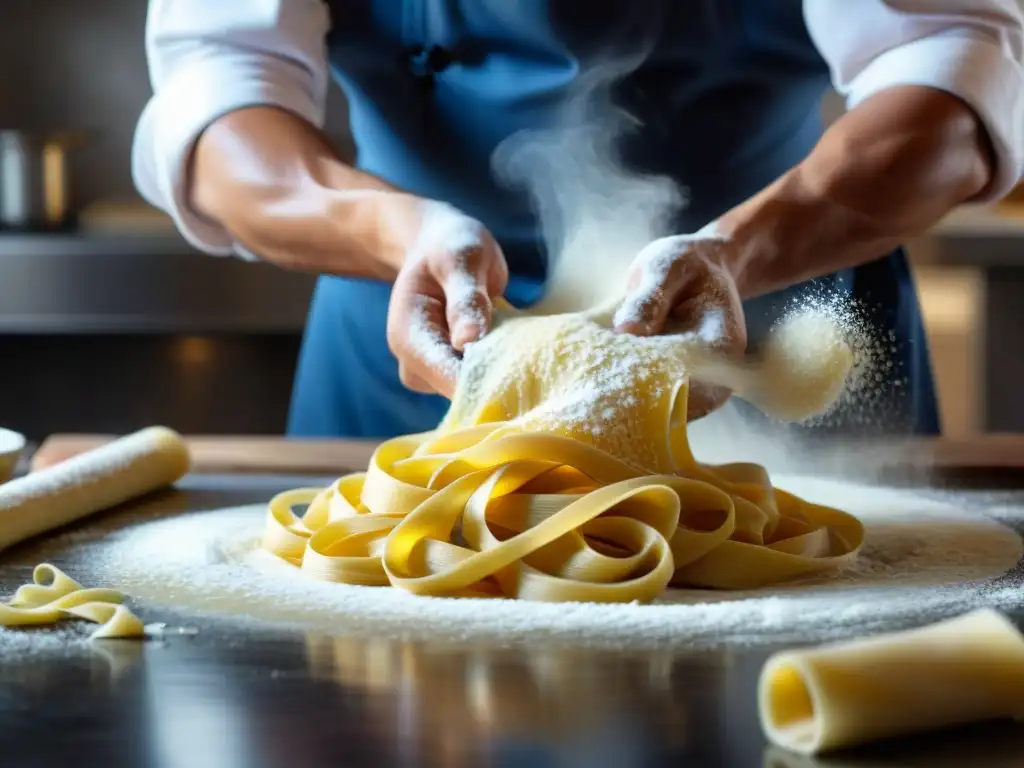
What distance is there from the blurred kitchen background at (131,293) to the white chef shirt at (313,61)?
3.49 feet

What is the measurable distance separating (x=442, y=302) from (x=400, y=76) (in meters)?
0.55

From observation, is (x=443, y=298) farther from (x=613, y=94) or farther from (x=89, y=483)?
(x=613, y=94)

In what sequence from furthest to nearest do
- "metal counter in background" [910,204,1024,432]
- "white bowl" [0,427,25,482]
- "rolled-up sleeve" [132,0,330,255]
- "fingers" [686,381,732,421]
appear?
"metal counter in background" [910,204,1024,432]
"rolled-up sleeve" [132,0,330,255]
"white bowl" [0,427,25,482]
"fingers" [686,381,732,421]

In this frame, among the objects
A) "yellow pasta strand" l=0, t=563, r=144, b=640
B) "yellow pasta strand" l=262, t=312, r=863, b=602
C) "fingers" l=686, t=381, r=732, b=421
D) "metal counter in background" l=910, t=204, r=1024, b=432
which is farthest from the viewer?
"metal counter in background" l=910, t=204, r=1024, b=432

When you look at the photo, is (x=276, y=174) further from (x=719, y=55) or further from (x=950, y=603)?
(x=950, y=603)

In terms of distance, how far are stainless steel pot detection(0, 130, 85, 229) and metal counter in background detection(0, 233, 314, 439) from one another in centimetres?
13

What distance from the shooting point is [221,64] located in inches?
71.0

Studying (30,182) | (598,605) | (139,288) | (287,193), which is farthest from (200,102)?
(30,182)

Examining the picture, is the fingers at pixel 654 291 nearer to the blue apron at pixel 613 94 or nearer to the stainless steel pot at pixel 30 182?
the blue apron at pixel 613 94

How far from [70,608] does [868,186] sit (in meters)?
0.97

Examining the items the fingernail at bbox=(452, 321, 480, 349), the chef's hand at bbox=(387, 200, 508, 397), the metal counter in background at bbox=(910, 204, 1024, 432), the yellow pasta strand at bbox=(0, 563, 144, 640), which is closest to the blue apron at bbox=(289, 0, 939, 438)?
the chef's hand at bbox=(387, 200, 508, 397)

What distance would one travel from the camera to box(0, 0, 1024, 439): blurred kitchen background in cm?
296

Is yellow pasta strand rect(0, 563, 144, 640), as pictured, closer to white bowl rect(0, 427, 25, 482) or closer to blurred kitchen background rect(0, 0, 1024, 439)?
white bowl rect(0, 427, 25, 482)

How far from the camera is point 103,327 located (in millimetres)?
3020
